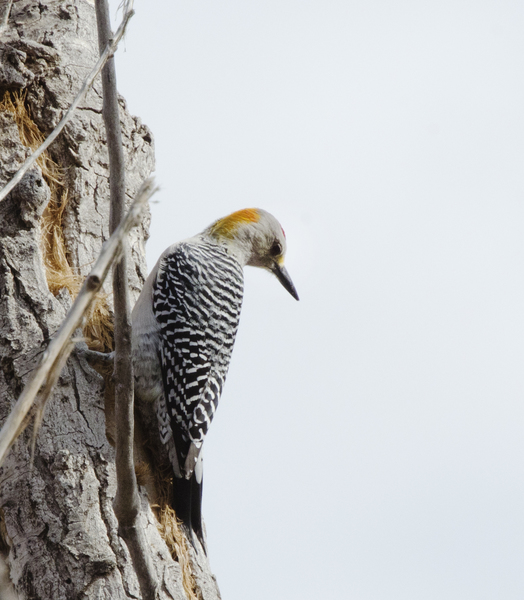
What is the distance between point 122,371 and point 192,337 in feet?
4.73

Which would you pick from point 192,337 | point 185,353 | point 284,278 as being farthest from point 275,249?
point 185,353

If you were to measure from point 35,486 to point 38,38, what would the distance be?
2.68m

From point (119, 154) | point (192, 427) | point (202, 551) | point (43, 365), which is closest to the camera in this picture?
point (43, 365)

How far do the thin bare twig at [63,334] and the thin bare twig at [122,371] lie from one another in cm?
93

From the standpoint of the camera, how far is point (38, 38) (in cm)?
425

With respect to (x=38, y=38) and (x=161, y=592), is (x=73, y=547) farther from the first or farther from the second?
(x=38, y=38)

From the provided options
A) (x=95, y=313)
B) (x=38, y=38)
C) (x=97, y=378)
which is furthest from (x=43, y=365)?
(x=38, y=38)

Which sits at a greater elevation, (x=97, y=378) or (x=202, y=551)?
(x=97, y=378)

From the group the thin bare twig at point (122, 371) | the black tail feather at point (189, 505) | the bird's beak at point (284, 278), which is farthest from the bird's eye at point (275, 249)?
the thin bare twig at point (122, 371)

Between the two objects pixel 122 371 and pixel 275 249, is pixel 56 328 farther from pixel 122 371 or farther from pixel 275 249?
pixel 275 249

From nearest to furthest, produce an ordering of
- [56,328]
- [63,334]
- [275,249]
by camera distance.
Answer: [63,334]
[56,328]
[275,249]

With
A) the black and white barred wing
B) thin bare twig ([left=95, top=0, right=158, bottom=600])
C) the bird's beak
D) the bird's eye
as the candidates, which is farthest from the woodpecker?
thin bare twig ([left=95, top=0, right=158, bottom=600])

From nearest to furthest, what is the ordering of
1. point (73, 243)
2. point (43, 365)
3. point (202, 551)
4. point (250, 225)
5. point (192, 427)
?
point (43, 365), point (202, 551), point (192, 427), point (73, 243), point (250, 225)

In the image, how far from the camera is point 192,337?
12.6 ft
